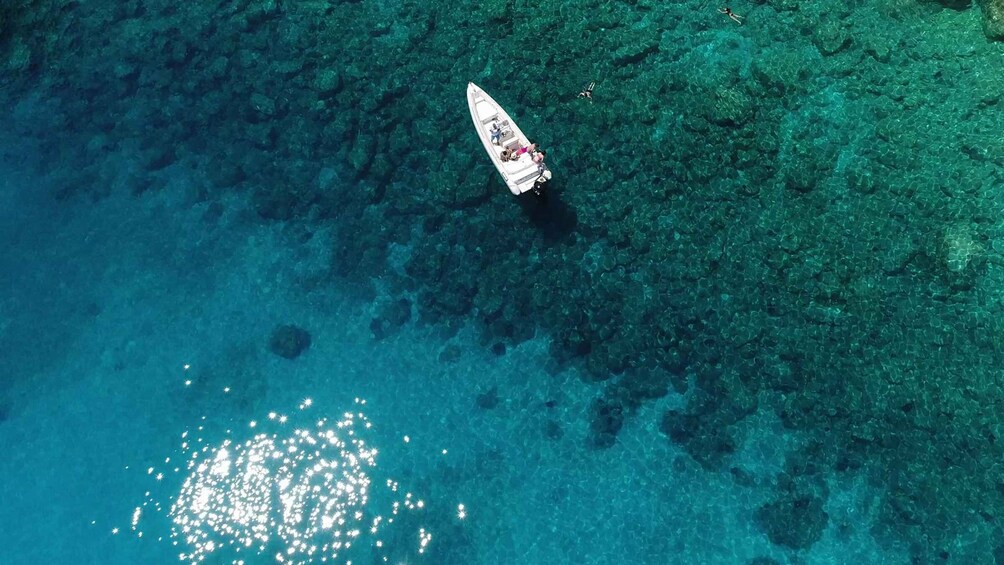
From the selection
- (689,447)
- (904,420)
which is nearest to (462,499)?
(689,447)

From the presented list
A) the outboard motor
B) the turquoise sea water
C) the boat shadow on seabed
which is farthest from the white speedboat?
the turquoise sea water

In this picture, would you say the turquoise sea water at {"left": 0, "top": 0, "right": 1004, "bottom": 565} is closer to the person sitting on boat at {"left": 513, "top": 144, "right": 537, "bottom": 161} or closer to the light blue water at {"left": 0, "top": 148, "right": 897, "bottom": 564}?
the light blue water at {"left": 0, "top": 148, "right": 897, "bottom": 564}

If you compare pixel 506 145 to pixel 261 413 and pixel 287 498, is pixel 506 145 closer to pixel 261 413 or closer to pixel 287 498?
pixel 261 413

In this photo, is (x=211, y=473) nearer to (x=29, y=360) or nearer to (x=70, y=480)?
(x=70, y=480)

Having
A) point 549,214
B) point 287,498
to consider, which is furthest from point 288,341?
point 549,214

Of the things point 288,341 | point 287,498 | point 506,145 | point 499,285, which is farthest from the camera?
point 506,145

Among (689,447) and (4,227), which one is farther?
(4,227)

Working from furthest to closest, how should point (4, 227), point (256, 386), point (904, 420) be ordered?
point (4, 227) < point (256, 386) < point (904, 420)
